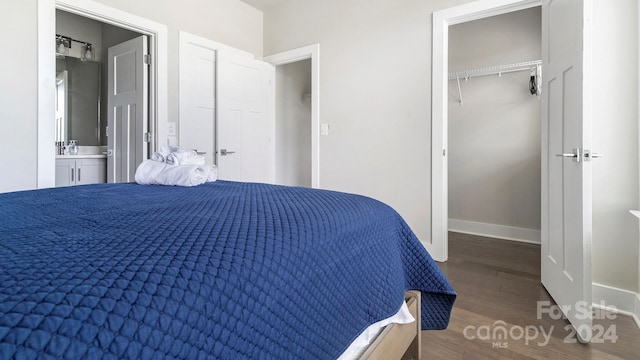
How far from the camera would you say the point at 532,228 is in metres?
3.37

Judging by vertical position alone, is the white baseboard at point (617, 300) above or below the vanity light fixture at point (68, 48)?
below

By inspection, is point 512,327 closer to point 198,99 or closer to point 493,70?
point 493,70

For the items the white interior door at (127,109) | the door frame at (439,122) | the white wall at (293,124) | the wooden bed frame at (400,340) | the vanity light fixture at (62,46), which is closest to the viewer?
the wooden bed frame at (400,340)

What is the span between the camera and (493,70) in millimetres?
3461

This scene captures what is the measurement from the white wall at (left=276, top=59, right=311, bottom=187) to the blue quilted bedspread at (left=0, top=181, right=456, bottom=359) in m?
3.27

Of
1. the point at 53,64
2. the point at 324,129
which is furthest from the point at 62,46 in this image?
the point at 324,129

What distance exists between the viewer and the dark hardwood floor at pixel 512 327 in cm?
144

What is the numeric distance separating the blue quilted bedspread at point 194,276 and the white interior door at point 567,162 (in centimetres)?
101

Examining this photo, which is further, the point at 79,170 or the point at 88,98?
the point at 88,98

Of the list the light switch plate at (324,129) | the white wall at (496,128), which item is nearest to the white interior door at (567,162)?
the white wall at (496,128)

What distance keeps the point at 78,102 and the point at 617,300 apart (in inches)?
205

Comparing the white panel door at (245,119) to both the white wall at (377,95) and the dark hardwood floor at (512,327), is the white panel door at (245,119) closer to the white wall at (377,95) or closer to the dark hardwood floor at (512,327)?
the white wall at (377,95)

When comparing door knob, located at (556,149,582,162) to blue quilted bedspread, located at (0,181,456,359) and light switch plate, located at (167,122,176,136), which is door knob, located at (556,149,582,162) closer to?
blue quilted bedspread, located at (0,181,456,359)

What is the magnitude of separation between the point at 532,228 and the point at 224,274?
3.68 m
